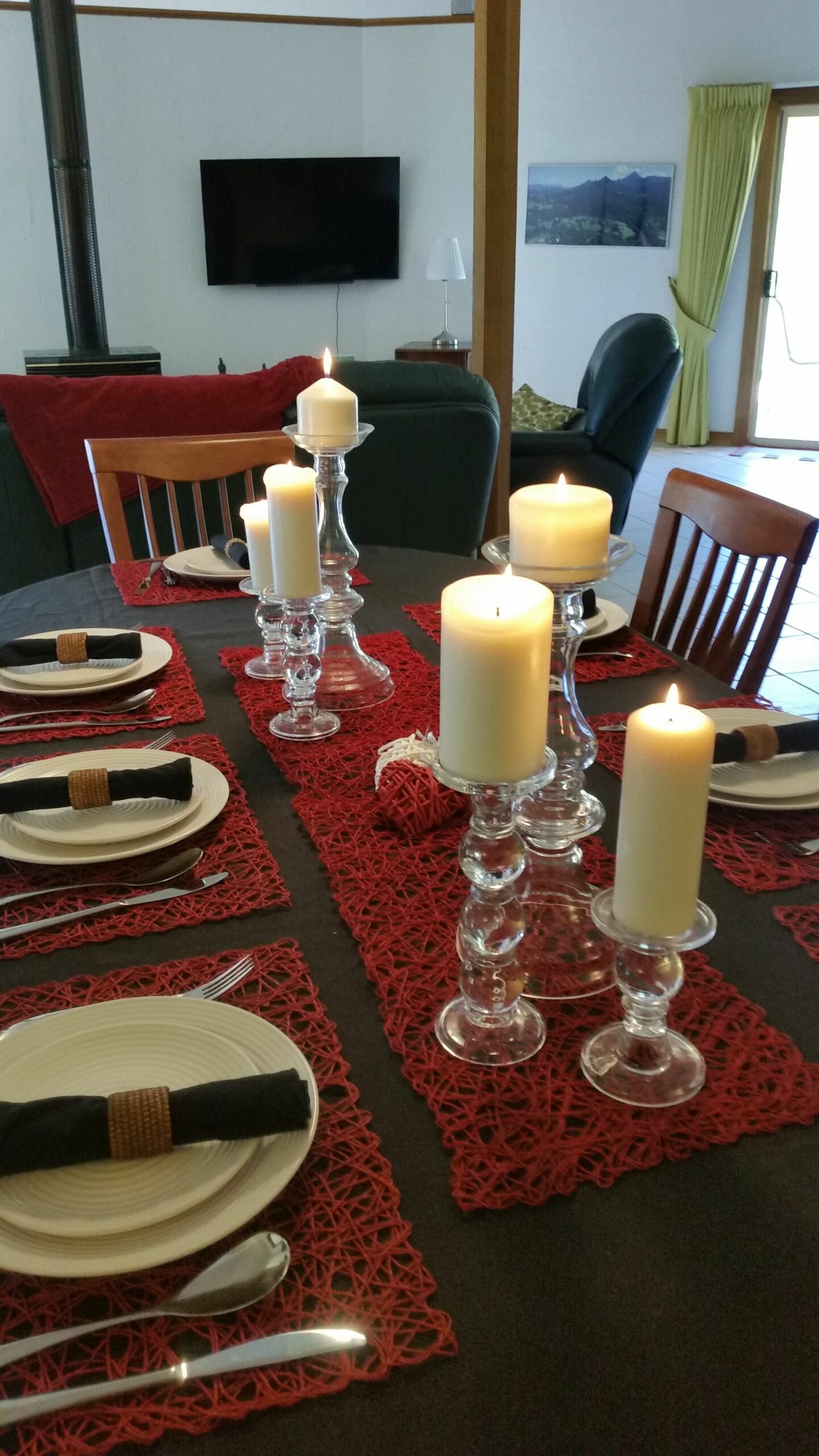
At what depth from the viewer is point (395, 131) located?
6.49 m

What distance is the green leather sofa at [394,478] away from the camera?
2.67m

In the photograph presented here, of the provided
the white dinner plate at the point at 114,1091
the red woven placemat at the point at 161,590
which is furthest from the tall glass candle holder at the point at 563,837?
the red woven placemat at the point at 161,590

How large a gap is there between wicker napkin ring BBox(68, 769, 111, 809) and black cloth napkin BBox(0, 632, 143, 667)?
13.4 inches

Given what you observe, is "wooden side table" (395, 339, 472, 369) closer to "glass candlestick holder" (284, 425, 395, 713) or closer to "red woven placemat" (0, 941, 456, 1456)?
"glass candlestick holder" (284, 425, 395, 713)

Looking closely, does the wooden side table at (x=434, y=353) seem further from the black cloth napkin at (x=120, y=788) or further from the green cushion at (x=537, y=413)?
the black cloth napkin at (x=120, y=788)

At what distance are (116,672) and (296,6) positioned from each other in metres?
6.33

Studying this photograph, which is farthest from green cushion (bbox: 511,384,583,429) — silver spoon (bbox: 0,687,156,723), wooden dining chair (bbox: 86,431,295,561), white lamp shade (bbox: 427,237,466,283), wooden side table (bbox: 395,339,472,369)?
silver spoon (bbox: 0,687,156,723)

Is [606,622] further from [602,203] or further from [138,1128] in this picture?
[602,203]

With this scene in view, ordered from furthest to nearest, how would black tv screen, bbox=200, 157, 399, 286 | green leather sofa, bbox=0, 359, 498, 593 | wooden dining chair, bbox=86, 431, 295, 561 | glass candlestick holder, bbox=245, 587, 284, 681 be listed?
1. black tv screen, bbox=200, 157, 399, 286
2. green leather sofa, bbox=0, 359, 498, 593
3. wooden dining chair, bbox=86, 431, 295, 561
4. glass candlestick holder, bbox=245, 587, 284, 681

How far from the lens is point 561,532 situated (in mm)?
713

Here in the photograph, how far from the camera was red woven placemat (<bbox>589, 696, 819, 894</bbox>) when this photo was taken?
0.85m

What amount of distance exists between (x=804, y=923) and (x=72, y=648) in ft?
2.64

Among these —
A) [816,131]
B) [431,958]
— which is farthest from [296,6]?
[431,958]

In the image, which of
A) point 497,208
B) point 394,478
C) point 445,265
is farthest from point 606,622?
point 445,265
